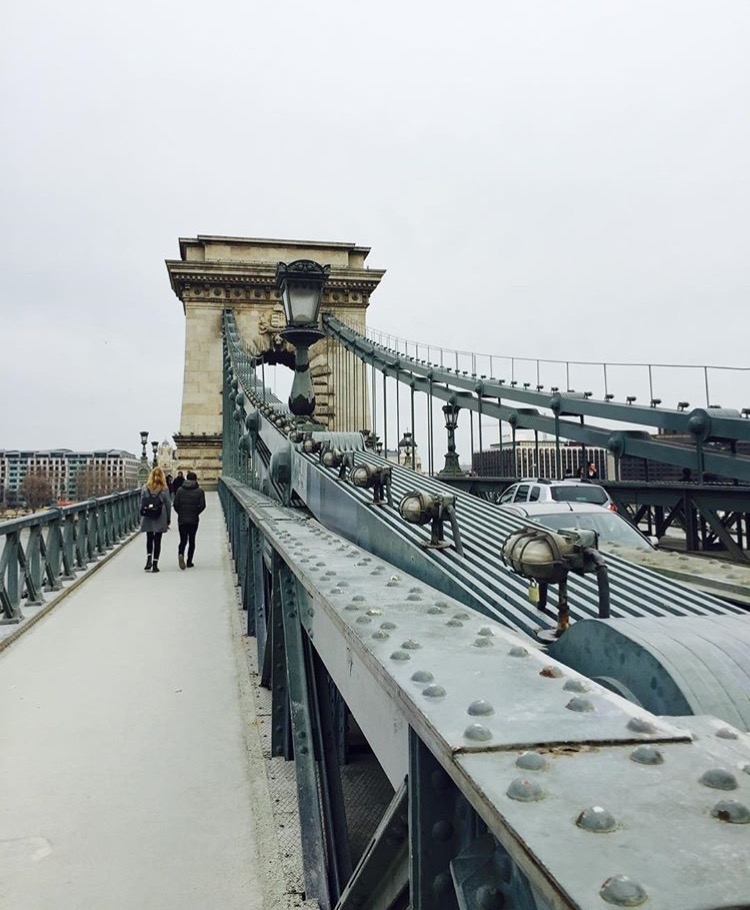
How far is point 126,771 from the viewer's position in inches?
124

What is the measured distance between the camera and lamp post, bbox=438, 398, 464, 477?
20.0 m

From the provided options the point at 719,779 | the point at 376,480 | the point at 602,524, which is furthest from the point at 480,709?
the point at 602,524

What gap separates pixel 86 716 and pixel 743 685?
352 centimetres

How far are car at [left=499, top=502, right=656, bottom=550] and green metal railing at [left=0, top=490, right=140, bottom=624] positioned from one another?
464 cm

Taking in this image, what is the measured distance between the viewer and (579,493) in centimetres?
1117

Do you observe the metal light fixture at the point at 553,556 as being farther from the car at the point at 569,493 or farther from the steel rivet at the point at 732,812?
the car at the point at 569,493

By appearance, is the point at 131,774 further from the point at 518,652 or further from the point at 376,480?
the point at 518,652

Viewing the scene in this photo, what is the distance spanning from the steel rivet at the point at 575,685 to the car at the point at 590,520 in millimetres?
5528

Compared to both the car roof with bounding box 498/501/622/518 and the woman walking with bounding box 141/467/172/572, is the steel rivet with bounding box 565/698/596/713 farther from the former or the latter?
the woman walking with bounding box 141/467/172/572

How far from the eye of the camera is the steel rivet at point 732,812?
2.68ft

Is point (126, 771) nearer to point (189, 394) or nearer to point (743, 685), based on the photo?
point (743, 685)

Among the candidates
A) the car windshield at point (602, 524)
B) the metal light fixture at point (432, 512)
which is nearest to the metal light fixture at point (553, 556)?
the metal light fixture at point (432, 512)

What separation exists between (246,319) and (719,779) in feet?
105

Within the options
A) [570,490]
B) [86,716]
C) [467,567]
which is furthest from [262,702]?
[570,490]
